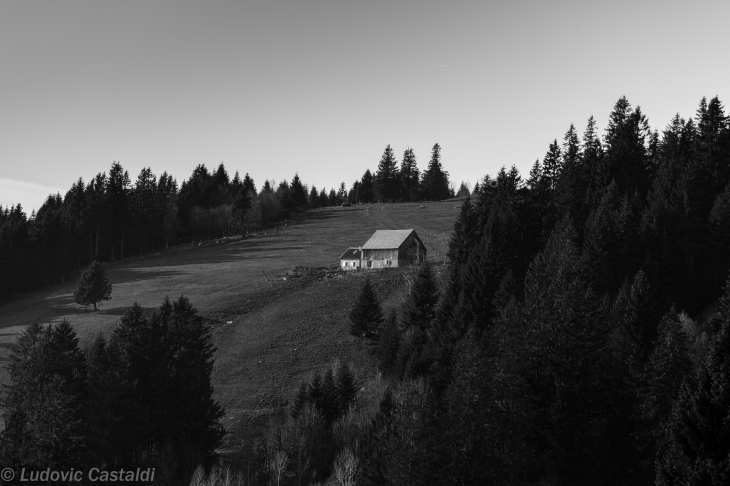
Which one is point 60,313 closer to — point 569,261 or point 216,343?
point 216,343

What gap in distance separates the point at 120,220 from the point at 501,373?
101 metres

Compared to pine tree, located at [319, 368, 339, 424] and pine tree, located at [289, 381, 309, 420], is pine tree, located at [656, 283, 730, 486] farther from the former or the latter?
pine tree, located at [289, 381, 309, 420]

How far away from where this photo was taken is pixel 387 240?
8719cm

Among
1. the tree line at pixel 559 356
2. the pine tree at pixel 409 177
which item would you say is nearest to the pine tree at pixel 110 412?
the tree line at pixel 559 356

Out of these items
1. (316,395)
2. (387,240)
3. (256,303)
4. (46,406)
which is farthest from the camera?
(387,240)

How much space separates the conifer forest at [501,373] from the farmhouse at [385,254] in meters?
19.1

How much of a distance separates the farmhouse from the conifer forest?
19.1m

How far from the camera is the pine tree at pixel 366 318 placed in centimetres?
5803

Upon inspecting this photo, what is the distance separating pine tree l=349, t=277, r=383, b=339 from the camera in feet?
190

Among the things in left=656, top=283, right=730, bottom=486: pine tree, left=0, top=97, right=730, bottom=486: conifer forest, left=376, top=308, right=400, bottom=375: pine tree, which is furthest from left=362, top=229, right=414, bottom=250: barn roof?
left=656, top=283, right=730, bottom=486: pine tree

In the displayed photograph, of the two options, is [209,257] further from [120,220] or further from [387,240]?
[387,240]

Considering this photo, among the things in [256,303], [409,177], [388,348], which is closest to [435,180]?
[409,177]

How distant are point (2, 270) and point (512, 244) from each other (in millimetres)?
78988

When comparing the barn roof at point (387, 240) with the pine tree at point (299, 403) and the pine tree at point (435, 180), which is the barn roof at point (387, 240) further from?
the pine tree at point (435, 180)
